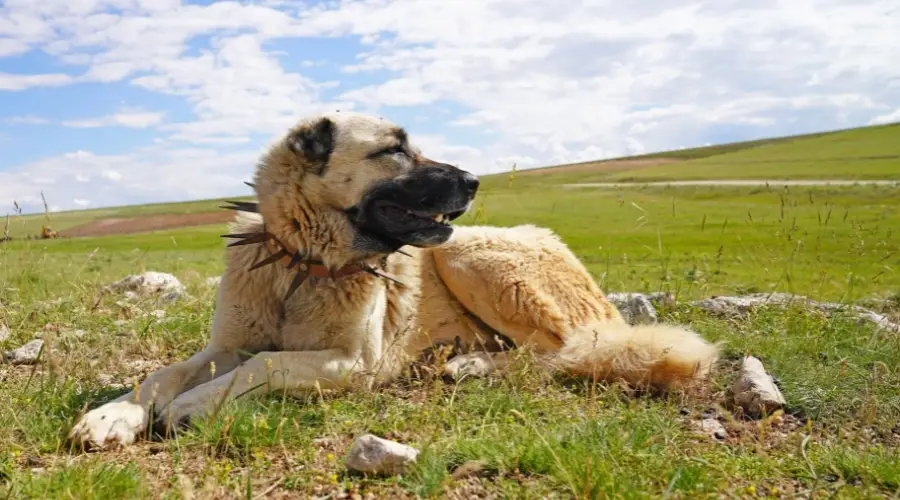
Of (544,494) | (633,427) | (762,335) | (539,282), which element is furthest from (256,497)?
(762,335)

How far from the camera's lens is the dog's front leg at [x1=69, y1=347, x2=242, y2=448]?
322cm

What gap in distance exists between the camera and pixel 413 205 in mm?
4371

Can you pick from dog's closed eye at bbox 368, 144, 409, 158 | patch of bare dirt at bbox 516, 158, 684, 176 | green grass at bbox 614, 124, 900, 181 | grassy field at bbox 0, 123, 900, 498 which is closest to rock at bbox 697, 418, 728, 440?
grassy field at bbox 0, 123, 900, 498

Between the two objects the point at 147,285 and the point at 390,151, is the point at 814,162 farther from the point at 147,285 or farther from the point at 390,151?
the point at 390,151

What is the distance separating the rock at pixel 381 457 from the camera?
9.27 feet

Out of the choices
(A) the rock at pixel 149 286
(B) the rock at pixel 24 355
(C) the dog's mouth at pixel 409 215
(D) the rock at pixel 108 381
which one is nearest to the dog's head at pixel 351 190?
(C) the dog's mouth at pixel 409 215

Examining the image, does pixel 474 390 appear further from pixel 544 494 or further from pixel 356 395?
pixel 544 494

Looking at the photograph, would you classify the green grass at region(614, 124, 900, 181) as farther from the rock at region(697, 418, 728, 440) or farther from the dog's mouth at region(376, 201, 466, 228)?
the dog's mouth at region(376, 201, 466, 228)

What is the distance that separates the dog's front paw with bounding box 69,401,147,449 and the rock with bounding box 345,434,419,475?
1173mm

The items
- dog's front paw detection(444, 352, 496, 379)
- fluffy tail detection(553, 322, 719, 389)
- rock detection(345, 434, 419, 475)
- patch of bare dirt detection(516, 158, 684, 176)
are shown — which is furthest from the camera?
patch of bare dirt detection(516, 158, 684, 176)

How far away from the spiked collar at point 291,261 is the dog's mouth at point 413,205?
7.2 inches

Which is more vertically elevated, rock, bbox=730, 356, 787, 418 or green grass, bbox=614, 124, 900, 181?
green grass, bbox=614, 124, 900, 181

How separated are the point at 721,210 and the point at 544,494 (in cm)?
2611

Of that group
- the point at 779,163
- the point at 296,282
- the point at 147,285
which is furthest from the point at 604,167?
the point at 296,282
